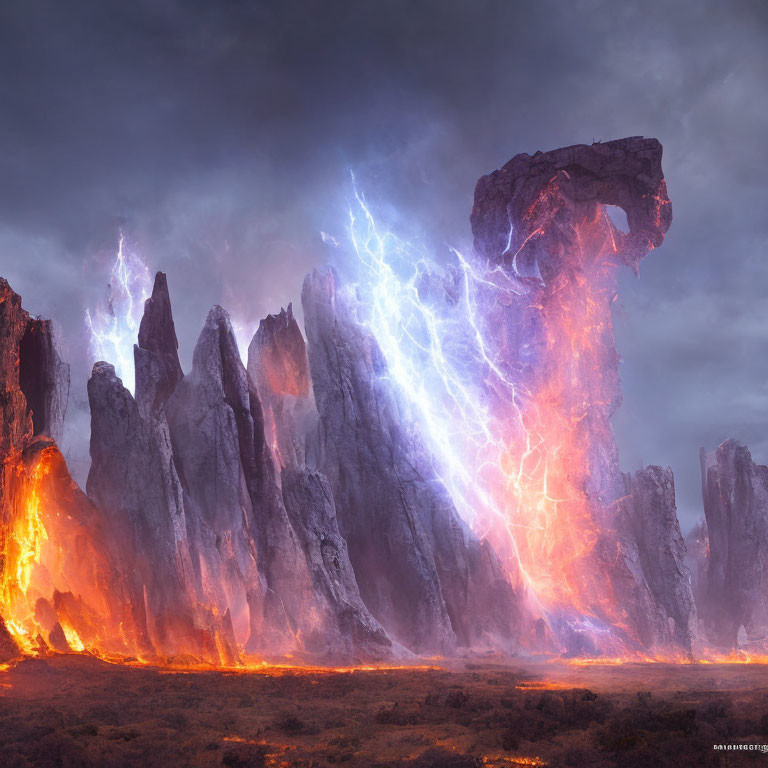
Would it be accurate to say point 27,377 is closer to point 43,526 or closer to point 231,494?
point 43,526

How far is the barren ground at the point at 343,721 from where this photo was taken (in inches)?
566

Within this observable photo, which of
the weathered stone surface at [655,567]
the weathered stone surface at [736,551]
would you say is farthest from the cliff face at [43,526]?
the weathered stone surface at [736,551]

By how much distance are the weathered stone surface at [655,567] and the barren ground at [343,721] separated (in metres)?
22.2

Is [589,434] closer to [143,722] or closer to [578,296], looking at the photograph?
[578,296]

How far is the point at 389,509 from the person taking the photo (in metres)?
46.9

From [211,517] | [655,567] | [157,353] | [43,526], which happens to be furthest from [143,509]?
[655,567]

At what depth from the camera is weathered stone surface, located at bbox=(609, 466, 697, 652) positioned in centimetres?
4934

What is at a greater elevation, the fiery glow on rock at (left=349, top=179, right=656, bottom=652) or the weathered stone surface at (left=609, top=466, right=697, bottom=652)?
the fiery glow on rock at (left=349, top=179, right=656, bottom=652)

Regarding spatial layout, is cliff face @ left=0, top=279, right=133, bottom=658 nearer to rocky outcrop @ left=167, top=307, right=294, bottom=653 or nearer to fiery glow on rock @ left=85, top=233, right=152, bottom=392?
rocky outcrop @ left=167, top=307, right=294, bottom=653

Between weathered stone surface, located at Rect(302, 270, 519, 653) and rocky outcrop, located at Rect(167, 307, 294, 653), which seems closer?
rocky outcrop, located at Rect(167, 307, 294, 653)

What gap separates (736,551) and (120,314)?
181 ft

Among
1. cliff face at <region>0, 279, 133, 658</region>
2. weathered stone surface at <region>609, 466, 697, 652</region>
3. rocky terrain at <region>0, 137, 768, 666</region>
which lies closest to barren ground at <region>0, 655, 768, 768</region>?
cliff face at <region>0, 279, 133, 658</region>

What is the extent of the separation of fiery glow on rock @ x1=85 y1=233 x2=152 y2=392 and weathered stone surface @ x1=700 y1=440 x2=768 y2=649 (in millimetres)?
51891

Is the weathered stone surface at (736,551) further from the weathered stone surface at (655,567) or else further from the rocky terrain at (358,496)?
the weathered stone surface at (655,567)
